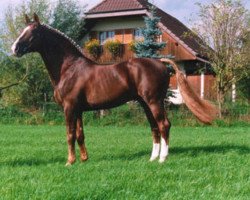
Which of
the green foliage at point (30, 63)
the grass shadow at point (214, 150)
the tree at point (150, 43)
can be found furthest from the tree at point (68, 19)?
the grass shadow at point (214, 150)

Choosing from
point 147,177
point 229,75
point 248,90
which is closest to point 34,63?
point 229,75

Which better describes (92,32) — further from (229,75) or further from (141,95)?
(141,95)

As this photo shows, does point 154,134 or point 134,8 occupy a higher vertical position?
point 134,8

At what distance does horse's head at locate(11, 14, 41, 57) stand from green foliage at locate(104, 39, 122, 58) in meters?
25.6

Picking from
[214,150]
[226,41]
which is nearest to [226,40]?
[226,41]

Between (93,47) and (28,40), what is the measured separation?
26.5m

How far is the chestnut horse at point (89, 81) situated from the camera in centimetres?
862

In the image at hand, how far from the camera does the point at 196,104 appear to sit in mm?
9258

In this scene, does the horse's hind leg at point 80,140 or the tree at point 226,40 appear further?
the tree at point 226,40

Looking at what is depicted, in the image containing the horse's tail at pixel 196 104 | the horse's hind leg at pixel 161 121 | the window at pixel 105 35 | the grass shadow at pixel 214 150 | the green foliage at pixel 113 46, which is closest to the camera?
the horse's hind leg at pixel 161 121

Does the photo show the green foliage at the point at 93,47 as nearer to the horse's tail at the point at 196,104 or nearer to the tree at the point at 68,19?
the tree at the point at 68,19

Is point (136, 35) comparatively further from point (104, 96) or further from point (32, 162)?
point (32, 162)

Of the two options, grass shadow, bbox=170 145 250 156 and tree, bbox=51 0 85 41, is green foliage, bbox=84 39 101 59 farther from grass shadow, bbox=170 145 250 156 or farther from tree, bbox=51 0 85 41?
grass shadow, bbox=170 145 250 156

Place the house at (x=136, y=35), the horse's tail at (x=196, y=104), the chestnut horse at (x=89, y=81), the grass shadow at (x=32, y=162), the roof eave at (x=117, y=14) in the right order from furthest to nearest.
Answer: the roof eave at (x=117, y=14) → the house at (x=136, y=35) → the horse's tail at (x=196, y=104) → the chestnut horse at (x=89, y=81) → the grass shadow at (x=32, y=162)
